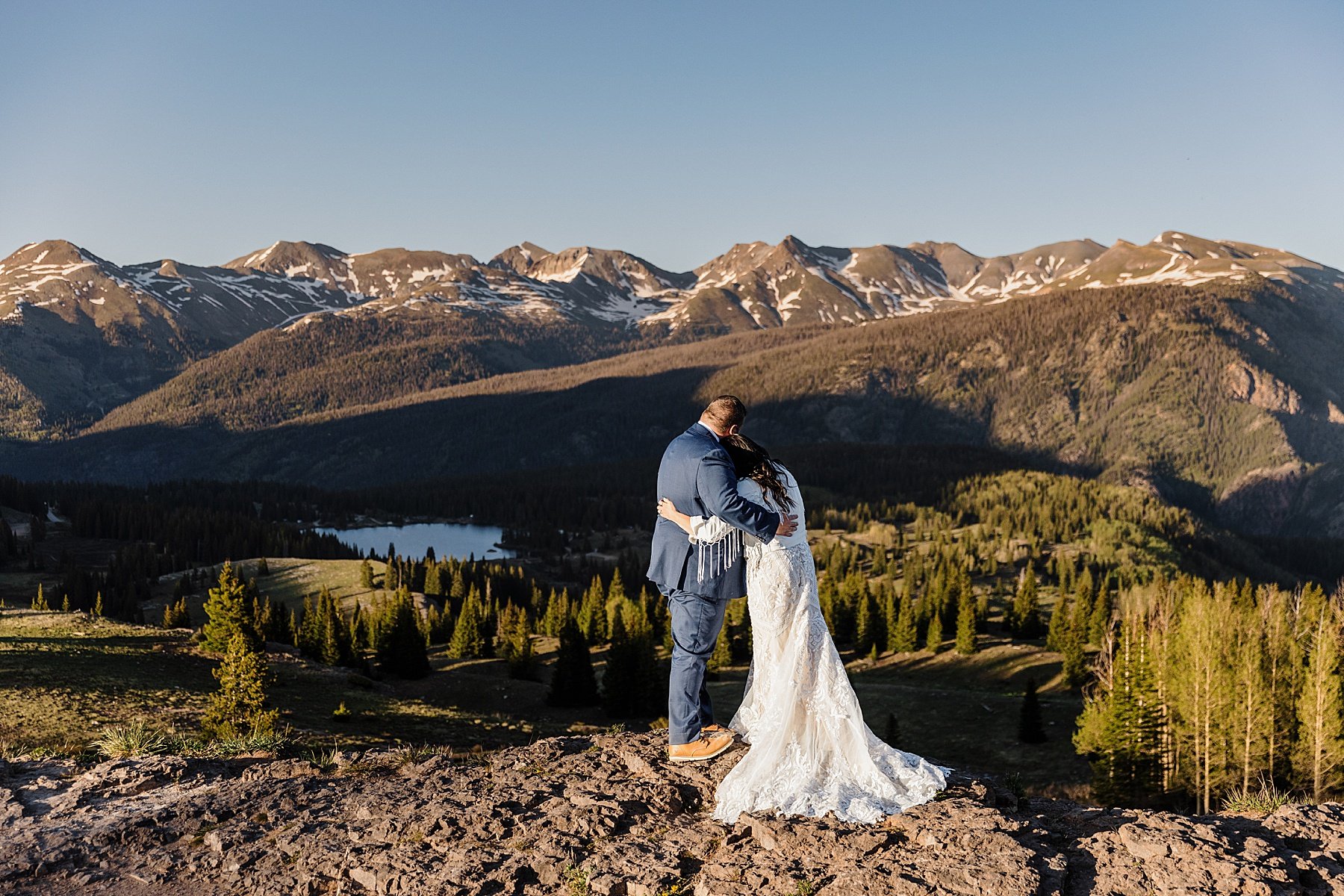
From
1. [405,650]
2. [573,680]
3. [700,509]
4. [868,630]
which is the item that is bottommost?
[868,630]

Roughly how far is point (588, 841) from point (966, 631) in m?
91.0

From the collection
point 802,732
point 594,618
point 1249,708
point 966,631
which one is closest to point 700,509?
point 802,732

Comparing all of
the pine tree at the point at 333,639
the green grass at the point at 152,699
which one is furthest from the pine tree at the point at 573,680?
the green grass at the point at 152,699

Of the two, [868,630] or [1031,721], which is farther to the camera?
[868,630]

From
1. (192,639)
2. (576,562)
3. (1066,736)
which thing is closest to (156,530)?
(576,562)

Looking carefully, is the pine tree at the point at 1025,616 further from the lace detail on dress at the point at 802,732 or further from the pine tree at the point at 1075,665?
the lace detail on dress at the point at 802,732

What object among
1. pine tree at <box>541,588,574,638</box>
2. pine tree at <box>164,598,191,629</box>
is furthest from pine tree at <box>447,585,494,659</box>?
pine tree at <box>164,598,191,629</box>

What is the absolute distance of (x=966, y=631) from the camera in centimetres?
9288

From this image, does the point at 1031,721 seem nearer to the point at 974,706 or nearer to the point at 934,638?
the point at 974,706

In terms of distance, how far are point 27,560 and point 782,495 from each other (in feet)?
570

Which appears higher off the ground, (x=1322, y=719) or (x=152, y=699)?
(x=152, y=699)

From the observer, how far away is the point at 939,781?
9.70m

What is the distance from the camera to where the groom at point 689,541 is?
9617 millimetres

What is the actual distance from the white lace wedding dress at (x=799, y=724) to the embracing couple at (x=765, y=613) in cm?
1
